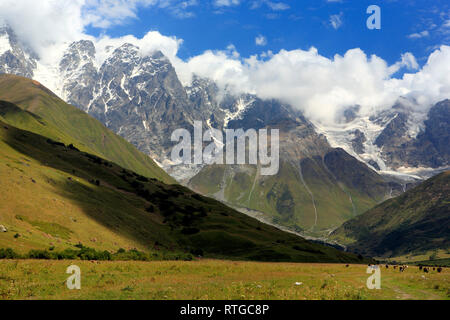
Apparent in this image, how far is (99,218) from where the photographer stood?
318 feet

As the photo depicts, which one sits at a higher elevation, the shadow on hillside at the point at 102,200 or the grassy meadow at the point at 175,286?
the shadow on hillside at the point at 102,200

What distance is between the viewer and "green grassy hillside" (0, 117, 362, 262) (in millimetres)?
74688

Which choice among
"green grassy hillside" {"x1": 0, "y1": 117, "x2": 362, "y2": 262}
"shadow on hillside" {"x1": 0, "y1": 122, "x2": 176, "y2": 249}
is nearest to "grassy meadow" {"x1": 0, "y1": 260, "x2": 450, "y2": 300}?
"green grassy hillside" {"x1": 0, "y1": 117, "x2": 362, "y2": 262}

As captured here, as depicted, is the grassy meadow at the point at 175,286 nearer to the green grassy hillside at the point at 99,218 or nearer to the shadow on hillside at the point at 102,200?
the green grassy hillside at the point at 99,218

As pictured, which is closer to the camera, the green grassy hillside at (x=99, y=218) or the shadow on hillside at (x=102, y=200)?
the green grassy hillside at (x=99, y=218)

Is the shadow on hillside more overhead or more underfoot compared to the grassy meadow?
more overhead

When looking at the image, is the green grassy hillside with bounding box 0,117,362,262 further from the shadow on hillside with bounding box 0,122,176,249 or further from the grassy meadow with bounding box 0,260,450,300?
the grassy meadow with bounding box 0,260,450,300

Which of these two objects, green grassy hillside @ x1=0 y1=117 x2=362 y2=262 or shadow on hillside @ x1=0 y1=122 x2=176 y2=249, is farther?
shadow on hillside @ x1=0 y1=122 x2=176 y2=249

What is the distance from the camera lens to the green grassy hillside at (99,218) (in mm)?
74688

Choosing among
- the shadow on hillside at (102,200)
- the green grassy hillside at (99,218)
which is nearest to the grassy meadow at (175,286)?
the green grassy hillside at (99,218)

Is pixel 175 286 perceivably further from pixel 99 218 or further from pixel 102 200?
pixel 102 200

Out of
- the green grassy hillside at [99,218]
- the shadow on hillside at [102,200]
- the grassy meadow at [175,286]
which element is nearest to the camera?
the grassy meadow at [175,286]
